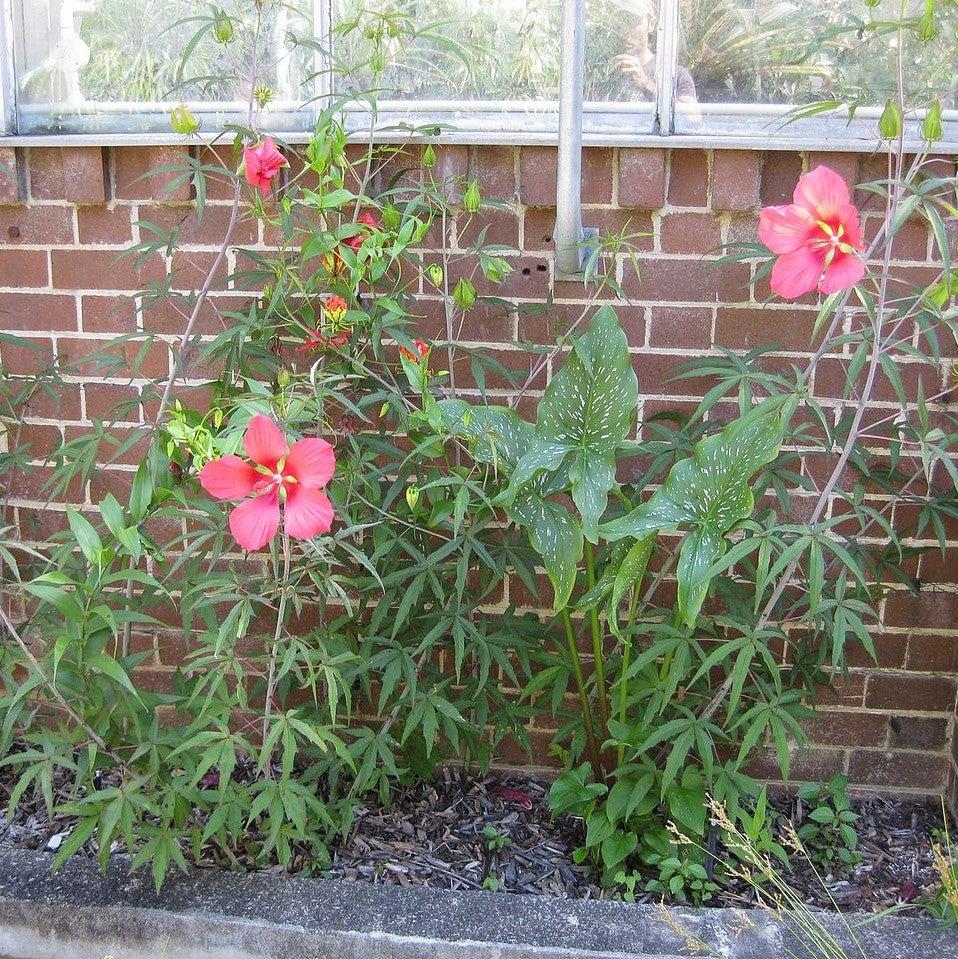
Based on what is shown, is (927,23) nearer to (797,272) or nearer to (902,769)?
(797,272)

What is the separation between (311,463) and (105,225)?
3.69 ft

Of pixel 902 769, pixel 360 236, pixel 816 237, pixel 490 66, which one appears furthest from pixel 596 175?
pixel 902 769

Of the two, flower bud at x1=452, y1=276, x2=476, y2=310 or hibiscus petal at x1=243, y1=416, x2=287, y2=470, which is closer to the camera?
hibiscus petal at x1=243, y1=416, x2=287, y2=470


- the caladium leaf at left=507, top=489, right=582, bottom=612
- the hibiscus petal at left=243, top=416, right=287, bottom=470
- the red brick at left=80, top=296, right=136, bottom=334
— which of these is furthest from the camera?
the red brick at left=80, top=296, right=136, bottom=334

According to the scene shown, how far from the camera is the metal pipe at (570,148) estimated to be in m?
1.80

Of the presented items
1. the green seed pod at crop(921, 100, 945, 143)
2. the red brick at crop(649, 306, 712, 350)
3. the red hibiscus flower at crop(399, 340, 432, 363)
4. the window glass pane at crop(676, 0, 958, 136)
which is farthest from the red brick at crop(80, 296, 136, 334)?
the green seed pod at crop(921, 100, 945, 143)

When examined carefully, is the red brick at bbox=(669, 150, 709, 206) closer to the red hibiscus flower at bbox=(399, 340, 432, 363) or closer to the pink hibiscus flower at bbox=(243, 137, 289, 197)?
the red hibiscus flower at bbox=(399, 340, 432, 363)

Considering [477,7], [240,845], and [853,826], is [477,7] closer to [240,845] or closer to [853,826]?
[240,845]

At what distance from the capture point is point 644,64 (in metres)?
2.07

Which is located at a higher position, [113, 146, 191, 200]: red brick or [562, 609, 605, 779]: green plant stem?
[113, 146, 191, 200]: red brick

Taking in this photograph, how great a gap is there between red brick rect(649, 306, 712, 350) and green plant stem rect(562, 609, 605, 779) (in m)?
0.60

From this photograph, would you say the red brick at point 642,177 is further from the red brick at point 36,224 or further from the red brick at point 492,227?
the red brick at point 36,224

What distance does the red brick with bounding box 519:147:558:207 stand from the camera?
6.76 feet

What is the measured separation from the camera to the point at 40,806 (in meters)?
2.11
